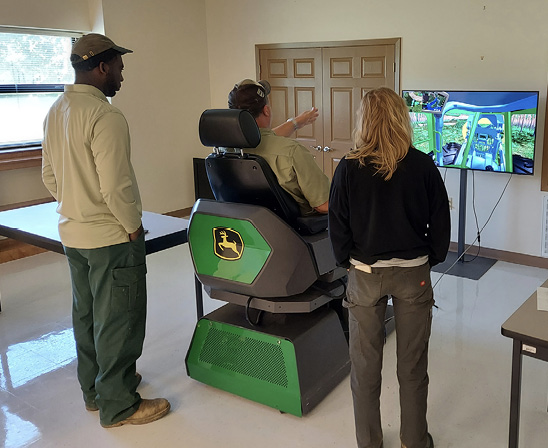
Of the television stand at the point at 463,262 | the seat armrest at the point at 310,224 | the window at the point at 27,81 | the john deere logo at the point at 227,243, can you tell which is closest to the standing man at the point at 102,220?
the john deere logo at the point at 227,243

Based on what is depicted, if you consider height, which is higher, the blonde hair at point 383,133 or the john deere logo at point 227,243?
the blonde hair at point 383,133

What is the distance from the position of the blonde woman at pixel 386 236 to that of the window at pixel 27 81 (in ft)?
12.8

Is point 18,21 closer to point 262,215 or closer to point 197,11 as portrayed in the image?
point 197,11

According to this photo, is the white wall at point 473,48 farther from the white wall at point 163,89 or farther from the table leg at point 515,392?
the table leg at point 515,392

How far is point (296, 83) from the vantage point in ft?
18.4

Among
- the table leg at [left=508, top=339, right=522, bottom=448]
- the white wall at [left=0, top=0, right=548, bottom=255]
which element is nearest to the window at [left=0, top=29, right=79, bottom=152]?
the white wall at [left=0, top=0, right=548, bottom=255]

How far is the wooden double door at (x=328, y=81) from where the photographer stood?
496cm

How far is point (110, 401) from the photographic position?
2463 mm

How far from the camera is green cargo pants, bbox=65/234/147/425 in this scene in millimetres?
2318

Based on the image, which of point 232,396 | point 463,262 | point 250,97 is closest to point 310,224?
point 250,97

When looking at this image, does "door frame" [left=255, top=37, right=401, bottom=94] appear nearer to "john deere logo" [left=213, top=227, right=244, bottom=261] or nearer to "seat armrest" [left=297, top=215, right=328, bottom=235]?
"seat armrest" [left=297, top=215, right=328, bottom=235]

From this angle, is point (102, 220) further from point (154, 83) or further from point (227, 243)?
point (154, 83)

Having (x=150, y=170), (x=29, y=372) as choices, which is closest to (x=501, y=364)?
(x=29, y=372)

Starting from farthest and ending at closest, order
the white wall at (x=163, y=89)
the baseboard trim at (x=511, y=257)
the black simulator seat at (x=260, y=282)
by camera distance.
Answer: the white wall at (x=163, y=89)
the baseboard trim at (x=511, y=257)
the black simulator seat at (x=260, y=282)
